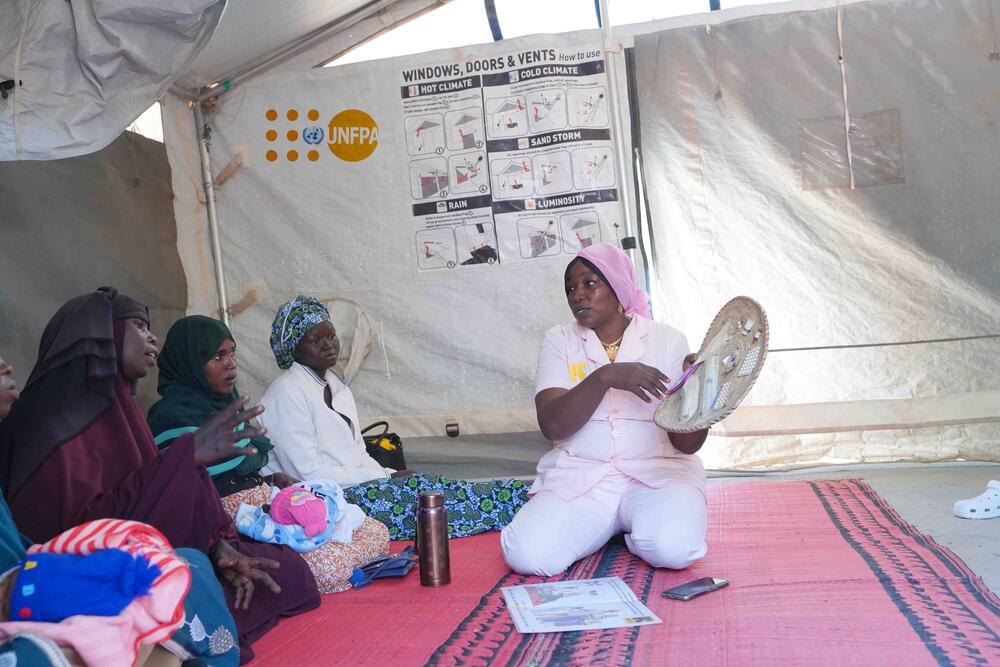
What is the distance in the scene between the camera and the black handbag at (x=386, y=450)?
4770 millimetres

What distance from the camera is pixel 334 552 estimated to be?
3.24 metres

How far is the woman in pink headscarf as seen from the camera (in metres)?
3.17

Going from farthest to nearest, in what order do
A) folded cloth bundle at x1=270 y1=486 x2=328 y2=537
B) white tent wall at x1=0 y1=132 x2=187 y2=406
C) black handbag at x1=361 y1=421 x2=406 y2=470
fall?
black handbag at x1=361 y1=421 x2=406 y2=470 → white tent wall at x1=0 y1=132 x2=187 y2=406 → folded cloth bundle at x1=270 y1=486 x2=328 y2=537

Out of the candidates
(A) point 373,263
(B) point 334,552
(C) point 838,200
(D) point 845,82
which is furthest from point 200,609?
(D) point 845,82

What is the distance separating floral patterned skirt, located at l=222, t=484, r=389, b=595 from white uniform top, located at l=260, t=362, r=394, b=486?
54cm

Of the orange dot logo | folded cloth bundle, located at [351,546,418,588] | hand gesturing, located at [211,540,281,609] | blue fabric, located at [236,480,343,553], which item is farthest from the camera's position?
the orange dot logo

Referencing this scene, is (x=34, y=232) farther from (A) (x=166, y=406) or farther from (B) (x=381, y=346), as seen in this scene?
(B) (x=381, y=346)

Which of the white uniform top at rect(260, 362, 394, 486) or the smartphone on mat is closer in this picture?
the smartphone on mat

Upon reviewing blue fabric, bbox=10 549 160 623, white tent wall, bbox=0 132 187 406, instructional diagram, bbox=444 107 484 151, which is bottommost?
blue fabric, bbox=10 549 160 623

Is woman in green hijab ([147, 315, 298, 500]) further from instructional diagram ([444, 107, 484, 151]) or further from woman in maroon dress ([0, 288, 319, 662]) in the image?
instructional diagram ([444, 107, 484, 151])

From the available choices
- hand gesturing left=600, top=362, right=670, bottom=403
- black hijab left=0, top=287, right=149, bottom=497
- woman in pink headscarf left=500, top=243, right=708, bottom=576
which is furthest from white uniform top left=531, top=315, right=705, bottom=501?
black hijab left=0, top=287, right=149, bottom=497

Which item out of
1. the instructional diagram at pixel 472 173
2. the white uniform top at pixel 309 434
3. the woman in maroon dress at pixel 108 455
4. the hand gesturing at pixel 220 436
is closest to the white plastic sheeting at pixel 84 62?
the woman in maroon dress at pixel 108 455

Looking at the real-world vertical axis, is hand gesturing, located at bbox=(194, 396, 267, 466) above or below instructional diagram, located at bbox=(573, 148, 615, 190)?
below

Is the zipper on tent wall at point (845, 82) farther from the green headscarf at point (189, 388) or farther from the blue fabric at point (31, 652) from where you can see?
the blue fabric at point (31, 652)
